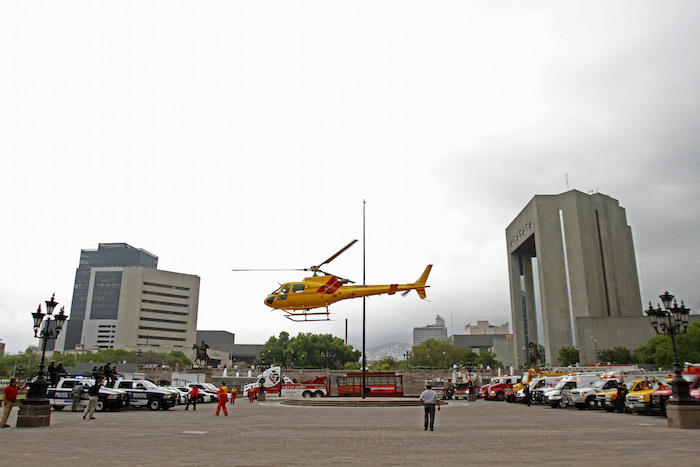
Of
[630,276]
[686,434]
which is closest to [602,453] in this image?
[686,434]

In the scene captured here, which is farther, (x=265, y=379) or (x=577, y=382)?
(x=265, y=379)

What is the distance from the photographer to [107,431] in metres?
14.5

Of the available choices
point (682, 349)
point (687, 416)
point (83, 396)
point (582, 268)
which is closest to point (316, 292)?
point (83, 396)

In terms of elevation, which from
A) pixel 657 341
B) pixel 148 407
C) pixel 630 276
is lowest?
pixel 148 407

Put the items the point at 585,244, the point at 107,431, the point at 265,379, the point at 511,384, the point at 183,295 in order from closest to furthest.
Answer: the point at 107,431 < the point at 511,384 < the point at 265,379 < the point at 585,244 < the point at 183,295

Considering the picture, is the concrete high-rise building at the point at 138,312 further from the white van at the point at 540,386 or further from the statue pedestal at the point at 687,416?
the statue pedestal at the point at 687,416

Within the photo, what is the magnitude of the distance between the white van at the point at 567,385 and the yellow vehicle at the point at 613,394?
2.94 meters

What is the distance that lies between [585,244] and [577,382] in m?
70.2

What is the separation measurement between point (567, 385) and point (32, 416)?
1037 inches

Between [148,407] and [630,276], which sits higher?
[630,276]

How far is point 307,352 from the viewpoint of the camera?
114 m

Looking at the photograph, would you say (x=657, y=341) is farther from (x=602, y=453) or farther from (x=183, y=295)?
(x=183, y=295)

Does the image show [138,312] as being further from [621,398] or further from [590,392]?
[621,398]

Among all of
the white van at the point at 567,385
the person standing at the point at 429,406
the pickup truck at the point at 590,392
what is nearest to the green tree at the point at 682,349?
the white van at the point at 567,385
